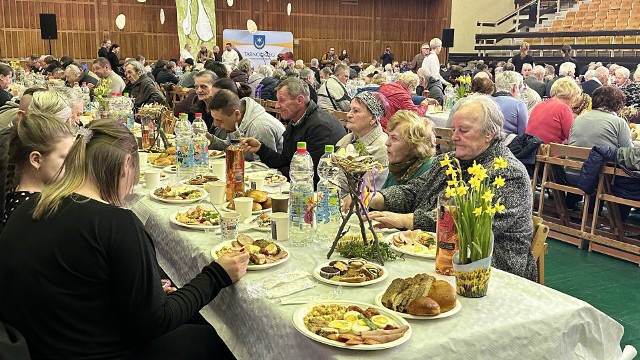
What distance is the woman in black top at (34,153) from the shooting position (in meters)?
2.40

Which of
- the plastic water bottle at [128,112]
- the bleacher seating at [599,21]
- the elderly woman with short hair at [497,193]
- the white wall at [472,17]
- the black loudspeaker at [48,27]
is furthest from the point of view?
the white wall at [472,17]

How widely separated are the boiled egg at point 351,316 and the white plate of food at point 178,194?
1524 mm

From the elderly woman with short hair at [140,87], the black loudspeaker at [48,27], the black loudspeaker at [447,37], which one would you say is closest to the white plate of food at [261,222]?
the elderly woman with short hair at [140,87]

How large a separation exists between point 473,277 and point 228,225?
1.01m

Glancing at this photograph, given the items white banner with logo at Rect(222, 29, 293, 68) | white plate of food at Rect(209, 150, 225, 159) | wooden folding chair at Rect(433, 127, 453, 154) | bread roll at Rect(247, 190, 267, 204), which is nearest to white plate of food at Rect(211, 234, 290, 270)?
bread roll at Rect(247, 190, 267, 204)

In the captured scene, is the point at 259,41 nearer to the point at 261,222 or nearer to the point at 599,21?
the point at 599,21

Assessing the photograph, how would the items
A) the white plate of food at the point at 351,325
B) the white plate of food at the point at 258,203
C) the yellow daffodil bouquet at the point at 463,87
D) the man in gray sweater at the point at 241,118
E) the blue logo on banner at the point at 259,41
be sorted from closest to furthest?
1. the white plate of food at the point at 351,325
2. the white plate of food at the point at 258,203
3. the man in gray sweater at the point at 241,118
4. the yellow daffodil bouquet at the point at 463,87
5. the blue logo on banner at the point at 259,41

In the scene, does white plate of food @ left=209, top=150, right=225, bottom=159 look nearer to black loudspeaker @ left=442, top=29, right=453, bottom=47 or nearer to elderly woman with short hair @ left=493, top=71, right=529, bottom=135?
elderly woman with short hair @ left=493, top=71, right=529, bottom=135

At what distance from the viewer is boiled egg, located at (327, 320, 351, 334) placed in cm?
159

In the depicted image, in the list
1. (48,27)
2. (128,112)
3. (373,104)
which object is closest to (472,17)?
(48,27)

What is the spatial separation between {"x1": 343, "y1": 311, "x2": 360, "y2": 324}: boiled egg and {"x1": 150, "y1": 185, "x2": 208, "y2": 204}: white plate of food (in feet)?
5.00

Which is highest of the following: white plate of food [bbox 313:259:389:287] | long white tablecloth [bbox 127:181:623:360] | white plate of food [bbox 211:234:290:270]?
white plate of food [bbox 211:234:290:270]

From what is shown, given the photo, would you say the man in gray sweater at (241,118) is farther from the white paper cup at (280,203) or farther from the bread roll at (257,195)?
the white paper cup at (280,203)

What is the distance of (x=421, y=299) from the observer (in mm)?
1709
